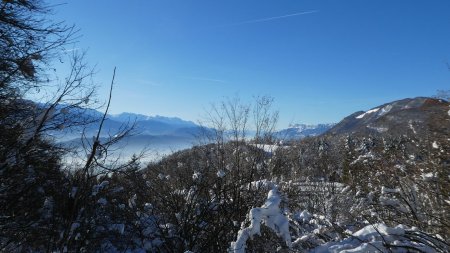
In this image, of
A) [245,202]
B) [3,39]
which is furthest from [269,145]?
[3,39]

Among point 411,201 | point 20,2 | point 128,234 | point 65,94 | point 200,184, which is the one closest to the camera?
point 411,201

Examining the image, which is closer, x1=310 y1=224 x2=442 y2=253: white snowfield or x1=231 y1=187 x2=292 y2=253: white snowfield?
x1=310 y1=224 x2=442 y2=253: white snowfield

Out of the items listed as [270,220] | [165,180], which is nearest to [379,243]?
[270,220]

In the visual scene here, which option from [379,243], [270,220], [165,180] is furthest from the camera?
[165,180]

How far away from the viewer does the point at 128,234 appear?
1298 centimetres

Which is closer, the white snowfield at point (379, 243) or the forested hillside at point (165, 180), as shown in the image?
the white snowfield at point (379, 243)

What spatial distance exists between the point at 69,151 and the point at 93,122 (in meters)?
1.48

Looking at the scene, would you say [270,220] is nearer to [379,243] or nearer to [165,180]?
[379,243]

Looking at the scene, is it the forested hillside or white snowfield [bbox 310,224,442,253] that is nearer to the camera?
white snowfield [bbox 310,224,442,253]

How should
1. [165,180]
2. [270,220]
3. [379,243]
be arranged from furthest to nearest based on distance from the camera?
[165,180]
[270,220]
[379,243]

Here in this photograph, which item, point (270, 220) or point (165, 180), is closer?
point (270, 220)

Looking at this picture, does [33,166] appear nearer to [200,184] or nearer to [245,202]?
[200,184]

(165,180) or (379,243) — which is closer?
(379,243)

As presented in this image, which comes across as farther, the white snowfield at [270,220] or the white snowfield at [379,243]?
the white snowfield at [270,220]
